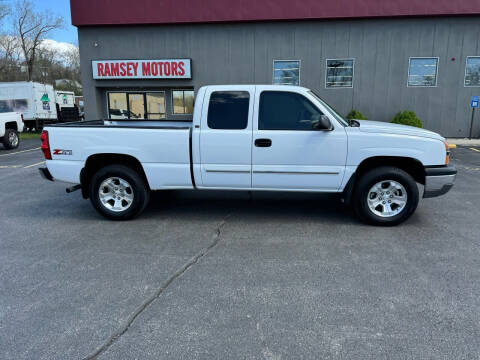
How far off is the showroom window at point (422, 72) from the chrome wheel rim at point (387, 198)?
1283 cm

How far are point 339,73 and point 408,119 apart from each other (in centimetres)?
376

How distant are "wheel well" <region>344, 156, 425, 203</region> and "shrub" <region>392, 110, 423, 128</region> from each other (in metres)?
10.3

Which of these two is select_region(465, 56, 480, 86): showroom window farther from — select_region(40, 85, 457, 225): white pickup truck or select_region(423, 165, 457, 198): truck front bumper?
select_region(423, 165, 457, 198): truck front bumper

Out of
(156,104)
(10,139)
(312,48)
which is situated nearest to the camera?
(10,139)

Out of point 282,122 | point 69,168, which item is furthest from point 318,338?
point 69,168

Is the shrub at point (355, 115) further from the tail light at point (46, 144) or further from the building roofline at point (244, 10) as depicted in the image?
the tail light at point (46, 144)

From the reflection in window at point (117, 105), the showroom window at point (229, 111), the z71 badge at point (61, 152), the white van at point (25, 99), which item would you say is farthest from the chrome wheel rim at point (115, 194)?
the white van at point (25, 99)

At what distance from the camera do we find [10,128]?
14.5m

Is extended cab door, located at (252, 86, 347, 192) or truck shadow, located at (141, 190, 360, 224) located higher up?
extended cab door, located at (252, 86, 347, 192)

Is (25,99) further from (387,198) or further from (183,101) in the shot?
(387,198)

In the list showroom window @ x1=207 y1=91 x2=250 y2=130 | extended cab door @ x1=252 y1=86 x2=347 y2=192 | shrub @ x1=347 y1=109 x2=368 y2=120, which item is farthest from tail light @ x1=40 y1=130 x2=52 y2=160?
shrub @ x1=347 y1=109 x2=368 y2=120

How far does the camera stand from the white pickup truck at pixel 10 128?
44.8 feet

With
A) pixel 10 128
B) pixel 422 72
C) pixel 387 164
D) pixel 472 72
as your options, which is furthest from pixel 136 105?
pixel 472 72

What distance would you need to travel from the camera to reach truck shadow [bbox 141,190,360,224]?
563cm
